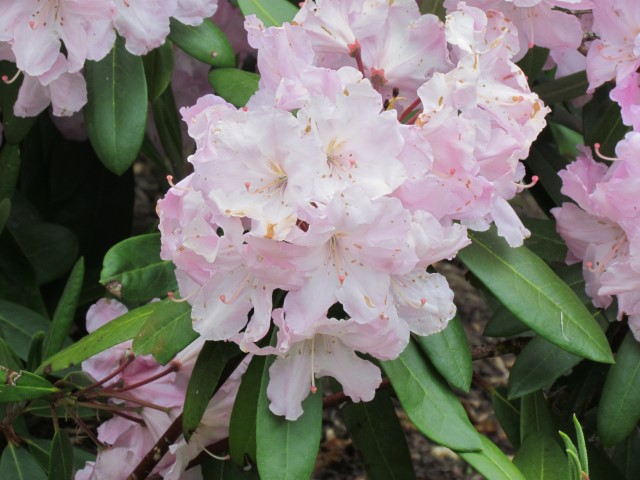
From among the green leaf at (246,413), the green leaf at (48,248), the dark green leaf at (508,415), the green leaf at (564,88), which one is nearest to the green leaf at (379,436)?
the dark green leaf at (508,415)

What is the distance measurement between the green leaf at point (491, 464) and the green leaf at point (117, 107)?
0.61m

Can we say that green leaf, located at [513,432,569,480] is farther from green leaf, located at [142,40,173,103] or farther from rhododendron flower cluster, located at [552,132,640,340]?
green leaf, located at [142,40,173,103]

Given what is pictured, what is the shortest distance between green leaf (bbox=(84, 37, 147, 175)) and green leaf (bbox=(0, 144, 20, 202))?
0.95ft

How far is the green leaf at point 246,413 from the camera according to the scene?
1.30 meters

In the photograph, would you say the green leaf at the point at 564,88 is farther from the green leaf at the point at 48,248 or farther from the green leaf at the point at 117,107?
the green leaf at the point at 48,248

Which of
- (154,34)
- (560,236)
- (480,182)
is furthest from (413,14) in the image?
(560,236)

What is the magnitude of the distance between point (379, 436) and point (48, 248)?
2.36 feet

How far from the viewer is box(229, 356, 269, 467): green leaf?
1.30 metres

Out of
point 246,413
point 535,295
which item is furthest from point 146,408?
point 535,295

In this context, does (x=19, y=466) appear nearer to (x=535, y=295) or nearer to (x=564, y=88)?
(x=535, y=295)

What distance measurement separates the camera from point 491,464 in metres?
1.22

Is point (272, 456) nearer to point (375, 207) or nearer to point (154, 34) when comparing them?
point (375, 207)

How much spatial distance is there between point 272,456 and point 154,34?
568mm

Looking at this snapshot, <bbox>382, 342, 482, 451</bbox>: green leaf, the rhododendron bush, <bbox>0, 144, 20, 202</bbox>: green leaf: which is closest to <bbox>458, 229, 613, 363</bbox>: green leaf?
the rhododendron bush
